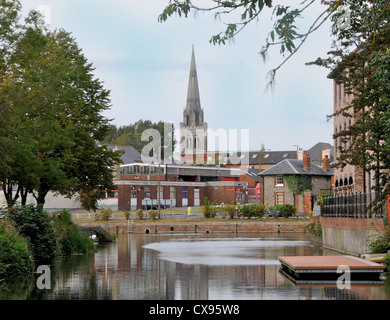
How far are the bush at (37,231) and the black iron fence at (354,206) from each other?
12.2 meters

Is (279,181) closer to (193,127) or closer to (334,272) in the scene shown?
(334,272)

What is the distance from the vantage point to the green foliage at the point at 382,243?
24.0m

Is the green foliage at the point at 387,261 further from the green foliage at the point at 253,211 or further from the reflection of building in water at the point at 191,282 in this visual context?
the green foliage at the point at 253,211

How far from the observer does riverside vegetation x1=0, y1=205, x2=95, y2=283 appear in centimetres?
1950

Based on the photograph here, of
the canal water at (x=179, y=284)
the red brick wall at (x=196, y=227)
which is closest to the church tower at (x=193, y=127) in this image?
the red brick wall at (x=196, y=227)

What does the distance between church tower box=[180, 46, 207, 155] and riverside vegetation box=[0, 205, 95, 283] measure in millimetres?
139439

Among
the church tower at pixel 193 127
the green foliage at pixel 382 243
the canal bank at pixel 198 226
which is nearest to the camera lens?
the green foliage at pixel 382 243

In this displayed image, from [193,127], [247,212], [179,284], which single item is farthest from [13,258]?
[193,127]

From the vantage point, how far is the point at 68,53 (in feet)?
147

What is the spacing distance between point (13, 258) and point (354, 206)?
16116mm

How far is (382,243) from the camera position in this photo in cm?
2428

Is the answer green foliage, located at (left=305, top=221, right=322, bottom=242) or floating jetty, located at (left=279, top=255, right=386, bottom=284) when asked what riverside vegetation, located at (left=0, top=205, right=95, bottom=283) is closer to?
floating jetty, located at (left=279, top=255, right=386, bottom=284)

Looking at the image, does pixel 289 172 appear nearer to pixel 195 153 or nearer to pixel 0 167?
pixel 0 167
